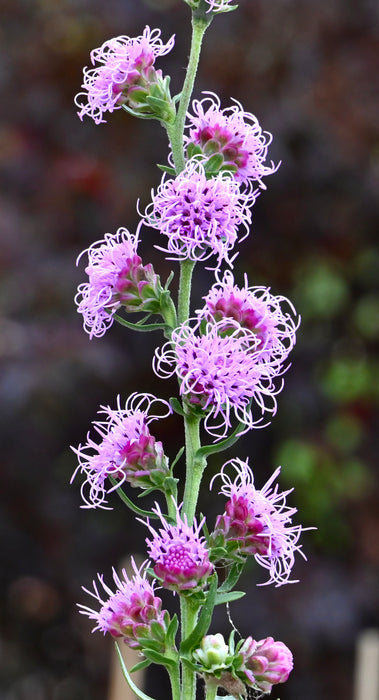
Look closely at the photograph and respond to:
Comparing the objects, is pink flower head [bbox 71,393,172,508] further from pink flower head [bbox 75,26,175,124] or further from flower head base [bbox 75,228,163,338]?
pink flower head [bbox 75,26,175,124]

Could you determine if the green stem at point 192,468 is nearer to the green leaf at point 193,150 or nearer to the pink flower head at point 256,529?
the pink flower head at point 256,529

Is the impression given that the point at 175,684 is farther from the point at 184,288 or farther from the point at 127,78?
the point at 127,78

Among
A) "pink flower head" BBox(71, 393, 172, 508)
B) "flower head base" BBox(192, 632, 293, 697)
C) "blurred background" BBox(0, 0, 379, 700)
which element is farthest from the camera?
"blurred background" BBox(0, 0, 379, 700)

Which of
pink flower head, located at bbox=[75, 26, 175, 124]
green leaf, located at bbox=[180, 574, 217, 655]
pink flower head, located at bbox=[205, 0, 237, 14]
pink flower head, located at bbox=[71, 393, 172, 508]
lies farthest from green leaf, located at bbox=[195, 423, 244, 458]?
pink flower head, located at bbox=[205, 0, 237, 14]

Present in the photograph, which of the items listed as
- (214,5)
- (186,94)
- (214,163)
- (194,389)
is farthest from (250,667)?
(214,5)

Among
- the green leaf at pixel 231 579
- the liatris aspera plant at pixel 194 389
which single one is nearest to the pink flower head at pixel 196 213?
the liatris aspera plant at pixel 194 389

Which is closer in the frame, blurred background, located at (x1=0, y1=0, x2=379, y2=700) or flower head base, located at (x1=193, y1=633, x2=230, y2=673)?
flower head base, located at (x1=193, y1=633, x2=230, y2=673)

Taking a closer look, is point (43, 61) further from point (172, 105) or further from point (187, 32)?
point (172, 105)
